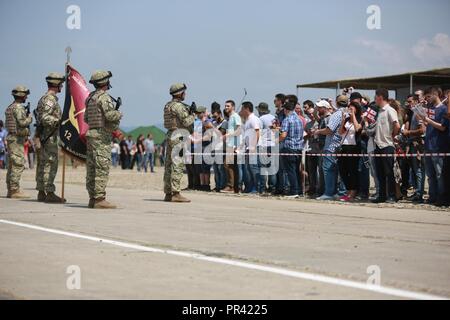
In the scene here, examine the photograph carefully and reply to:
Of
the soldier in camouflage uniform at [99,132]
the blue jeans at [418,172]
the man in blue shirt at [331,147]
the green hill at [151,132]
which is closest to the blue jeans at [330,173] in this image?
the man in blue shirt at [331,147]

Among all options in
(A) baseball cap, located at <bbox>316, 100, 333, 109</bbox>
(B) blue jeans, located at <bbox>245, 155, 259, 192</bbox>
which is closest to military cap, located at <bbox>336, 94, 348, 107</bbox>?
(A) baseball cap, located at <bbox>316, 100, 333, 109</bbox>

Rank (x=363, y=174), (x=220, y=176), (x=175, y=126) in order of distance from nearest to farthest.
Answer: (x=175, y=126), (x=363, y=174), (x=220, y=176)

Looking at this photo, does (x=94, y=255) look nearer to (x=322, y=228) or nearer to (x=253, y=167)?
(x=322, y=228)

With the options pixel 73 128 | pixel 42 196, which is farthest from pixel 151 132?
pixel 73 128

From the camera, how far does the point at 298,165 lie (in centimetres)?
2014

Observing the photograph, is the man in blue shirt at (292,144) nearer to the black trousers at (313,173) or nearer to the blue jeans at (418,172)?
the black trousers at (313,173)

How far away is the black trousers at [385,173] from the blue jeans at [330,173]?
4.02 ft

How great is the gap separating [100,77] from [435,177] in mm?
6708

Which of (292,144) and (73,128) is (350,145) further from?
(73,128)

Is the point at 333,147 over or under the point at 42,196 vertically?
over

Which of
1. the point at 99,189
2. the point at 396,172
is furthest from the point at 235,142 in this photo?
the point at 99,189

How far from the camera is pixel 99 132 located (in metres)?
15.4

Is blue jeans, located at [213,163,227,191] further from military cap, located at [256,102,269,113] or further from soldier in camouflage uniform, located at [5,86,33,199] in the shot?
soldier in camouflage uniform, located at [5,86,33,199]

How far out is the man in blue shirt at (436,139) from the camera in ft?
54.6
